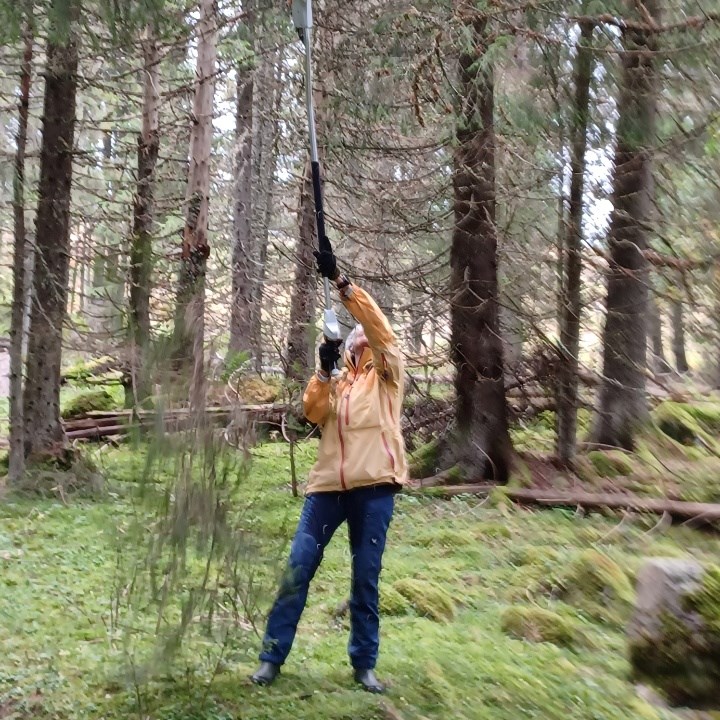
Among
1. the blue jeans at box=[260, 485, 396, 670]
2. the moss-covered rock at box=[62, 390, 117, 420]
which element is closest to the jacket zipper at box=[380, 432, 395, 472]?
the blue jeans at box=[260, 485, 396, 670]

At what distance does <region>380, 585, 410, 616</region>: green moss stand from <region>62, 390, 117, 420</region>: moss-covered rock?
29.3 ft

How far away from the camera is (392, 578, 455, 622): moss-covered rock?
18.5 feet

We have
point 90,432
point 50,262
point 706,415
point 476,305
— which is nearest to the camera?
point 706,415

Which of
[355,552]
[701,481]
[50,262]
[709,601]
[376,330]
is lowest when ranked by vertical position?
[709,601]

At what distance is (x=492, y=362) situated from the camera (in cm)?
976

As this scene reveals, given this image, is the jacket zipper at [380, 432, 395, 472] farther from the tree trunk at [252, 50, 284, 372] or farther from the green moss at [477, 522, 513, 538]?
the tree trunk at [252, 50, 284, 372]

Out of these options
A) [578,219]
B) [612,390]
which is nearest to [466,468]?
[612,390]

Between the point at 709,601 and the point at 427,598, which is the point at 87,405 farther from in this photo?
the point at 709,601

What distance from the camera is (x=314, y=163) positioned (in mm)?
4254

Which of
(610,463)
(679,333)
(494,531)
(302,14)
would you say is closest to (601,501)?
(610,463)

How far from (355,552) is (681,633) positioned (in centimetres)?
169

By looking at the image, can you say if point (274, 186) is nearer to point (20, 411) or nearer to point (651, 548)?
point (20, 411)

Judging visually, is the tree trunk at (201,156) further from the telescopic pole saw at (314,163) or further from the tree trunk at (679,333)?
the tree trunk at (679,333)

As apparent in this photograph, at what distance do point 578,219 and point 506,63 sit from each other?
2.15m
